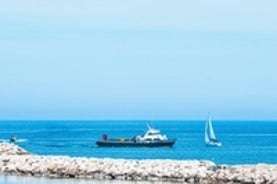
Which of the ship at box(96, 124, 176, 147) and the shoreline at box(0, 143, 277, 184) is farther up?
the ship at box(96, 124, 176, 147)

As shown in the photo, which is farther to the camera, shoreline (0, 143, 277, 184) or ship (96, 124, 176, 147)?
ship (96, 124, 176, 147)

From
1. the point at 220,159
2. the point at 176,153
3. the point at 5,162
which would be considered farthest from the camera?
the point at 176,153

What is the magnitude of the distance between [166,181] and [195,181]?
3.70 feet

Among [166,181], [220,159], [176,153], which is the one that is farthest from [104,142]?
[166,181]

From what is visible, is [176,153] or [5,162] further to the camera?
[176,153]

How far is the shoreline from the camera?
40969mm

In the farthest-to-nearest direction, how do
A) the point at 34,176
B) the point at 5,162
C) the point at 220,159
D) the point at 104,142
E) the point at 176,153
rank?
the point at 104,142
the point at 176,153
the point at 220,159
the point at 5,162
the point at 34,176

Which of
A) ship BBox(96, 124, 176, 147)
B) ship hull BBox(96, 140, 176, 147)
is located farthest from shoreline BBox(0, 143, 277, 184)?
ship BBox(96, 124, 176, 147)

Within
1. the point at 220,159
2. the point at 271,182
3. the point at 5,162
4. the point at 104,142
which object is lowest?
the point at 271,182

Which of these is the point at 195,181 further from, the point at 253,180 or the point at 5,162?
the point at 5,162

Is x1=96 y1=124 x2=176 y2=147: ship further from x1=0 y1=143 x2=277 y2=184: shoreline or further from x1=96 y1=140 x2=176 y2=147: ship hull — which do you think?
x1=0 y1=143 x2=277 y2=184: shoreline

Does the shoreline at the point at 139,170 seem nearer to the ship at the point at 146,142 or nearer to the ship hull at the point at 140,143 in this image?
the ship hull at the point at 140,143

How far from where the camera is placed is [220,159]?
237ft

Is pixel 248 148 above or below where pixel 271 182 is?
above
